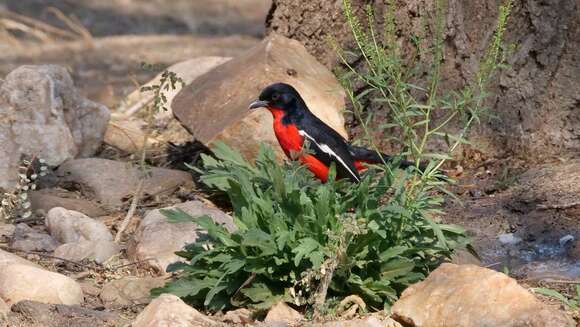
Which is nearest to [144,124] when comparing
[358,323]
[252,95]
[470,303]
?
[252,95]

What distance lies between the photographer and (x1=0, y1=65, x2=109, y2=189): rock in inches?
290

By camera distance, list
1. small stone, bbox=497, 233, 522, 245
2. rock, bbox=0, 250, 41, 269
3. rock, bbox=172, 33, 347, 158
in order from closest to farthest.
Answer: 1. rock, bbox=0, 250, 41, 269
2. small stone, bbox=497, 233, 522, 245
3. rock, bbox=172, 33, 347, 158

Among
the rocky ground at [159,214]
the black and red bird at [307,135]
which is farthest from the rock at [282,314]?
the black and red bird at [307,135]

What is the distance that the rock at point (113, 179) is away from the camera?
7.28 meters

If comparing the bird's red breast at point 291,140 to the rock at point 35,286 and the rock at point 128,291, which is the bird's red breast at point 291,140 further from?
the rock at point 35,286

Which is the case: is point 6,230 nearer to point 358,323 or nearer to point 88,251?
point 88,251

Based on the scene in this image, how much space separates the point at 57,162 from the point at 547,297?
3.72 metres

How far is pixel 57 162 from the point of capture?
7.55m

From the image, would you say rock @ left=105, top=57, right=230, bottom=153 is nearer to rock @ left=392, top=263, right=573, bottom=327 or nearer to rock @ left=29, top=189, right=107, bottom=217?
rock @ left=29, top=189, right=107, bottom=217

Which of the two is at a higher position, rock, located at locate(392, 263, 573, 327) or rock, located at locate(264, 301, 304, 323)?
rock, located at locate(392, 263, 573, 327)

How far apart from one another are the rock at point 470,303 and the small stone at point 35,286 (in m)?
1.57

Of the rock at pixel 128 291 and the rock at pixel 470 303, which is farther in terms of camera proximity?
the rock at pixel 128 291

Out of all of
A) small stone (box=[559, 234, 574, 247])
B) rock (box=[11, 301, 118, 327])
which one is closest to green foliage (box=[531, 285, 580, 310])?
small stone (box=[559, 234, 574, 247])

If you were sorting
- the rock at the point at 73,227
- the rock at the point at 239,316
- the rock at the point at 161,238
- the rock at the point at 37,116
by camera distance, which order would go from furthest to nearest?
the rock at the point at 37,116
the rock at the point at 73,227
the rock at the point at 161,238
the rock at the point at 239,316
